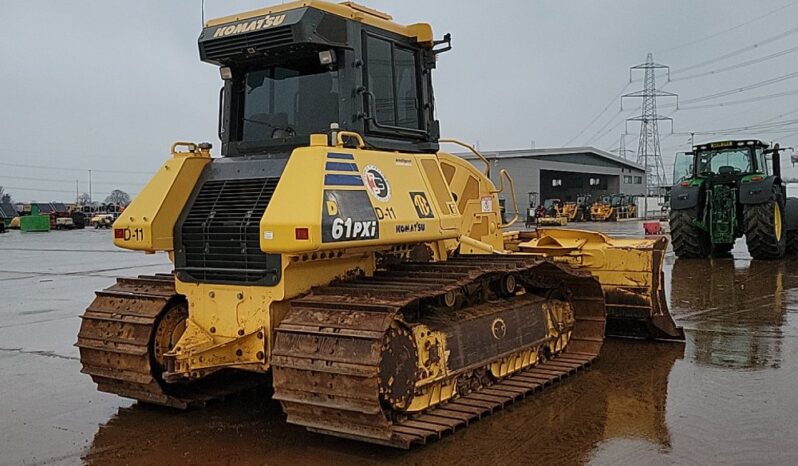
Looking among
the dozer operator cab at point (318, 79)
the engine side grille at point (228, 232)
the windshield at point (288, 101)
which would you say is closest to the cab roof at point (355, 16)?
the dozer operator cab at point (318, 79)

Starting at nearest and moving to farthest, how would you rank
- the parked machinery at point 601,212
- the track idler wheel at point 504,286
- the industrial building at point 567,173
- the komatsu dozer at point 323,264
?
the komatsu dozer at point 323,264 → the track idler wheel at point 504,286 → the parked machinery at point 601,212 → the industrial building at point 567,173

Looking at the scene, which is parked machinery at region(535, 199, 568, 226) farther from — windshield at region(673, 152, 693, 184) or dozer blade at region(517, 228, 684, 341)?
dozer blade at region(517, 228, 684, 341)

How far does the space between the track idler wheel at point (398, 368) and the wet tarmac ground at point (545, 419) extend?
361mm

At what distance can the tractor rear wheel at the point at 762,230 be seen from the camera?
1623 centimetres

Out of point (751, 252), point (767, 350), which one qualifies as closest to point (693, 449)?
point (767, 350)

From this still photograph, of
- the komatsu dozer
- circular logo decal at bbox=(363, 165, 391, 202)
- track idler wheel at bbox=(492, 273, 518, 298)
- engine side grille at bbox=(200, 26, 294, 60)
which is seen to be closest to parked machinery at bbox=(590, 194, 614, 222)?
the komatsu dozer

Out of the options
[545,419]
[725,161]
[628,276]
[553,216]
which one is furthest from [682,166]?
[553,216]

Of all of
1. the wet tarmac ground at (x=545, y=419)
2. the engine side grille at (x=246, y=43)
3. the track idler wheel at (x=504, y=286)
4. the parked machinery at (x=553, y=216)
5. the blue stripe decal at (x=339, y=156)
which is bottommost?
the wet tarmac ground at (x=545, y=419)

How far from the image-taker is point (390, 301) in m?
4.96

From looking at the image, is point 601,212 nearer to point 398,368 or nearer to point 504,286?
point 504,286

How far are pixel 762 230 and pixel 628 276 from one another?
9.29 m

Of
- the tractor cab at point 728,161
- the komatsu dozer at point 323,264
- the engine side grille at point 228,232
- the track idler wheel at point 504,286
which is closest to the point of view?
the komatsu dozer at point 323,264

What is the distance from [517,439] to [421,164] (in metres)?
2.26

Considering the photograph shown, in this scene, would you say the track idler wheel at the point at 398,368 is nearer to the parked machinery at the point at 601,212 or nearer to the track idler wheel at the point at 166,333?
the track idler wheel at the point at 166,333
